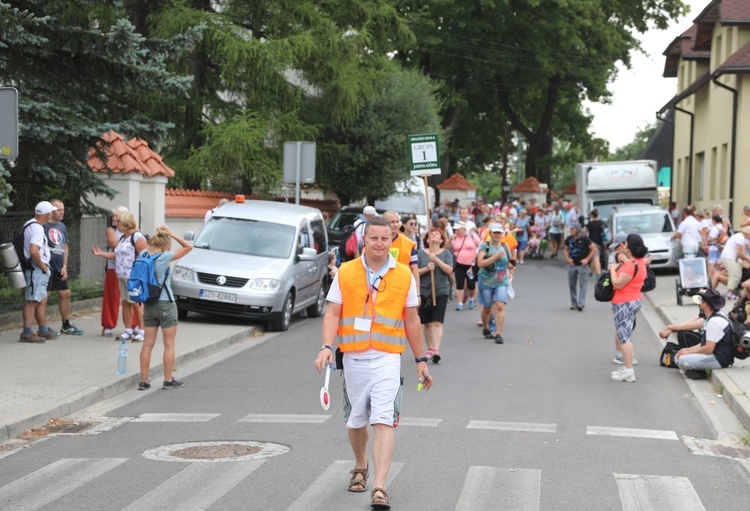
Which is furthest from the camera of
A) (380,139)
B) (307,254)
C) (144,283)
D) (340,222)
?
(380,139)

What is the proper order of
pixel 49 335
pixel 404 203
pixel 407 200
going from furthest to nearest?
1. pixel 407 200
2. pixel 404 203
3. pixel 49 335

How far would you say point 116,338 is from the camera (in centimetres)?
1484

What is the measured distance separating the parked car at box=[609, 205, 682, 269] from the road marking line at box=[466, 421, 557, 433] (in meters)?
21.0

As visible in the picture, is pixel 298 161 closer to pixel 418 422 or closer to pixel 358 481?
pixel 418 422

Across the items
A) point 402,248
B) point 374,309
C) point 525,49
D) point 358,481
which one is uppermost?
point 525,49

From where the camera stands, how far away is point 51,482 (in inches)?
290

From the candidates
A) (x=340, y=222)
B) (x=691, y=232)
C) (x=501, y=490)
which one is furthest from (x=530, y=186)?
(x=501, y=490)

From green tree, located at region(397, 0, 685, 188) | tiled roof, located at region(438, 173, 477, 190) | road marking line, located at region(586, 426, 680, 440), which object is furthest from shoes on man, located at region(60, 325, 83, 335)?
tiled roof, located at region(438, 173, 477, 190)

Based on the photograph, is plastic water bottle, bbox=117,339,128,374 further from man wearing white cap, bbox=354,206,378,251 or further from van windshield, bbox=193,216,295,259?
van windshield, bbox=193,216,295,259

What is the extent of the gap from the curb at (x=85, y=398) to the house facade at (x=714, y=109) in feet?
72.6

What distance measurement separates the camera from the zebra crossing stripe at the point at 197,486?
672 cm

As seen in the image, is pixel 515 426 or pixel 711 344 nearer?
pixel 515 426

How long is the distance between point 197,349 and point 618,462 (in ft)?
23.5

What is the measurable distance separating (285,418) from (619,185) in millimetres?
28564
